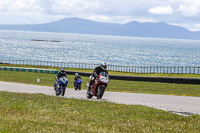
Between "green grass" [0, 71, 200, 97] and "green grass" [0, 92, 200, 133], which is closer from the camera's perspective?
"green grass" [0, 92, 200, 133]

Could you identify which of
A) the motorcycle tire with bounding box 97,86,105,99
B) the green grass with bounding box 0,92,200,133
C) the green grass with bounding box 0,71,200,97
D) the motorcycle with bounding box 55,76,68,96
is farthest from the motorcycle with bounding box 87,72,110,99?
the green grass with bounding box 0,71,200,97

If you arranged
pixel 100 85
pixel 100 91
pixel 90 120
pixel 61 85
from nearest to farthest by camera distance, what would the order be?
pixel 90 120 < pixel 100 85 < pixel 100 91 < pixel 61 85

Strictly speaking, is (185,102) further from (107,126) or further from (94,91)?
(107,126)

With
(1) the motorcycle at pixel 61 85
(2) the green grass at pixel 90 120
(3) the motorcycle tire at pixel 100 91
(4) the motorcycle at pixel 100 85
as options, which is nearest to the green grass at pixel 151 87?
(1) the motorcycle at pixel 61 85

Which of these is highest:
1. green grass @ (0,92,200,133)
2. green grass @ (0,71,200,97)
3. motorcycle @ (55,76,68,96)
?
green grass @ (0,92,200,133)

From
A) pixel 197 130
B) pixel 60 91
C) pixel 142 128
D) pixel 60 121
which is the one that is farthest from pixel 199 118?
pixel 60 91

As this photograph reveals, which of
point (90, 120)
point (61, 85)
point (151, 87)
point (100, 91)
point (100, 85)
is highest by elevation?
point (90, 120)

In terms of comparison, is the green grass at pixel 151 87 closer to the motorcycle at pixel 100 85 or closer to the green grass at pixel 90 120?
the motorcycle at pixel 100 85

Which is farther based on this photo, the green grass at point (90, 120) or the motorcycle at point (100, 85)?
the motorcycle at point (100, 85)

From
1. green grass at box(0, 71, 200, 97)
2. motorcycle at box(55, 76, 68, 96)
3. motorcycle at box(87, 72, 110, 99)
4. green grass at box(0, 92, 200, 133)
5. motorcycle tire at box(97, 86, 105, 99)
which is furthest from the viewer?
green grass at box(0, 71, 200, 97)

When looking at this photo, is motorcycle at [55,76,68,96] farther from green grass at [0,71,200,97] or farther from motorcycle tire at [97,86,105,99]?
green grass at [0,71,200,97]

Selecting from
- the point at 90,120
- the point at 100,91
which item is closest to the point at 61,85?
the point at 100,91

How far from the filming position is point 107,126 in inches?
423

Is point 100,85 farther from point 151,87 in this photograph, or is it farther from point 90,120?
point 151,87
